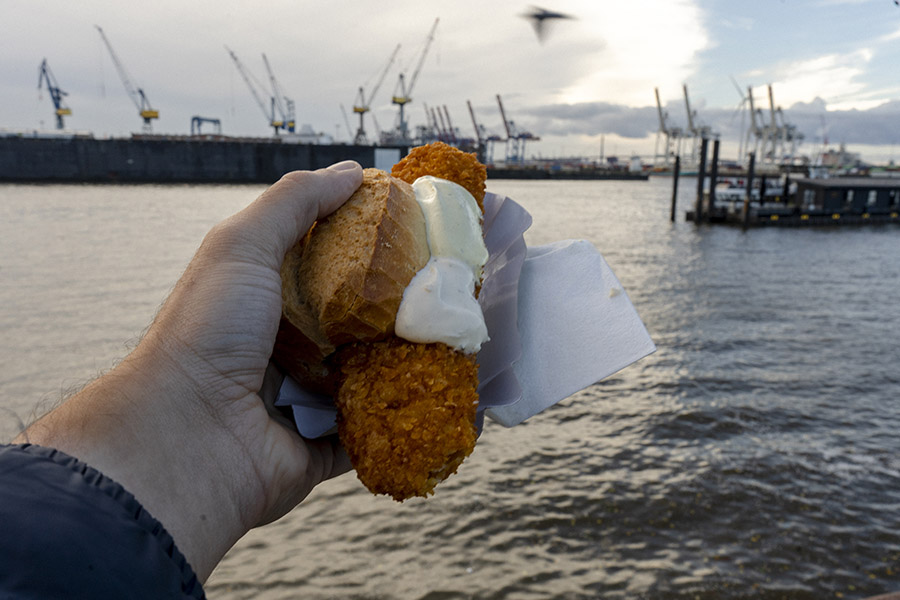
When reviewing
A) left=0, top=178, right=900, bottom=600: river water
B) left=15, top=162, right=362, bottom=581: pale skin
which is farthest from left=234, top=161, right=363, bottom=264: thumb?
left=0, top=178, right=900, bottom=600: river water

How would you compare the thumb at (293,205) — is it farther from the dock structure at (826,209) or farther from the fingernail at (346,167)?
the dock structure at (826,209)

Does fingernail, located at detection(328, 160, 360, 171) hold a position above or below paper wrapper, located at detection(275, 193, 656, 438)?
above

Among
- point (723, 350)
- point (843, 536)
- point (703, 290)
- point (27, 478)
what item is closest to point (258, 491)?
point (27, 478)

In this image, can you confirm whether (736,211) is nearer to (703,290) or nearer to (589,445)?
(703,290)

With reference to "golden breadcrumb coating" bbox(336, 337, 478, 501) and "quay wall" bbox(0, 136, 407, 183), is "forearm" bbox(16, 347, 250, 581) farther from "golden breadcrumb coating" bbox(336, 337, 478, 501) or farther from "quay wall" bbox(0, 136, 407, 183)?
"quay wall" bbox(0, 136, 407, 183)

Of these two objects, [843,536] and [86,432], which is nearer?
[86,432]

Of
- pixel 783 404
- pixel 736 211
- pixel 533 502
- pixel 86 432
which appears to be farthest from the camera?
pixel 736 211
